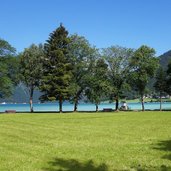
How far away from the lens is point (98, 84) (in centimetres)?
7750

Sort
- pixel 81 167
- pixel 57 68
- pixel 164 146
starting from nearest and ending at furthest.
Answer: pixel 81 167 → pixel 164 146 → pixel 57 68

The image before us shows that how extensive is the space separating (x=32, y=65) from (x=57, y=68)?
32.9 ft

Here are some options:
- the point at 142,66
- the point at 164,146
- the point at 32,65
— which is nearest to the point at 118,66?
the point at 142,66

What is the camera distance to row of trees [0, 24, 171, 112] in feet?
227

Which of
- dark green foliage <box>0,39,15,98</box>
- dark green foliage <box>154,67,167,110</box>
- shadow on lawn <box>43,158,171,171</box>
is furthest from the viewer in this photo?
dark green foliage <box>154,67,167,110</box>

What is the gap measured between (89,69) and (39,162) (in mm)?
63575

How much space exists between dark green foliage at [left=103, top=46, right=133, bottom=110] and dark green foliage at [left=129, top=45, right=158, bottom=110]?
1.33 metres

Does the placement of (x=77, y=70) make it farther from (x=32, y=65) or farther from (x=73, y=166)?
(x=73, y=166)

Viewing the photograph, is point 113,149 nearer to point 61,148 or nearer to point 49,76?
point 61,148

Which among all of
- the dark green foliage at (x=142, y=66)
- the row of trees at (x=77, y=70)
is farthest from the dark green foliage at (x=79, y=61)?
the dark green foliage at (x=142, y=66)

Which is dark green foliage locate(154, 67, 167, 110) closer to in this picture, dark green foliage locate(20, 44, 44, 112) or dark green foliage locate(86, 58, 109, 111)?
dark green foliage locate(86, 58, 109, 111)

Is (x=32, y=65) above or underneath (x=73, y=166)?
above

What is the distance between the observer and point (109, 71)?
81.2 meters

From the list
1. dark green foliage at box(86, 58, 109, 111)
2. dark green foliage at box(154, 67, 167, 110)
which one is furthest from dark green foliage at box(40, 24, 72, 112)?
dark green foliage at box(154, 67, 167, 110)
